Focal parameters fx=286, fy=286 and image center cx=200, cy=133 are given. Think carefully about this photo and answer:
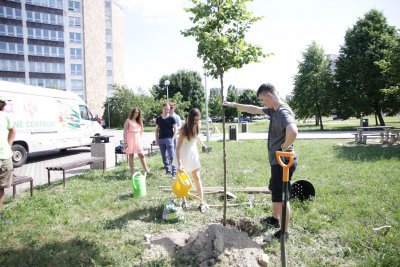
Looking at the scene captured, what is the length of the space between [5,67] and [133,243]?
5337 cm

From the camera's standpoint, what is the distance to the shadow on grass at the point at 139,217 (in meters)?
4.58

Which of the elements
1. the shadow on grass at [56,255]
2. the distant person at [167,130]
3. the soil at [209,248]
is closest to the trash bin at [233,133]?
the distant person at [167,130]

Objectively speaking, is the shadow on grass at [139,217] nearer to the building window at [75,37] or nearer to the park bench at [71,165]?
the park bench at [71,165]

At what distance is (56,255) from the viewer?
365 centimetres

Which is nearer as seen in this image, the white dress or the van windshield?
the white dress

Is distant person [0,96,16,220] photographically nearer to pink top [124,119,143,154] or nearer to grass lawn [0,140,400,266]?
grass lawn [0,140,400,266]

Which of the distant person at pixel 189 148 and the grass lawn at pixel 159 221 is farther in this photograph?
the distant person at pixel 189 148

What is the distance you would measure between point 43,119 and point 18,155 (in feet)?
5.84

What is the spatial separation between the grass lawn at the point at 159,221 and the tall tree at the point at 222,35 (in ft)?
5.41

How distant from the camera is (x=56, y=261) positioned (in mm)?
3512

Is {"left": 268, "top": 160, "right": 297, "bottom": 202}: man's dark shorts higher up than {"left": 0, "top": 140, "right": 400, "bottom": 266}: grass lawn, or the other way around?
{"left": 268, "top": 160, "right": 297, "bottom": 202}: man's dark shorts

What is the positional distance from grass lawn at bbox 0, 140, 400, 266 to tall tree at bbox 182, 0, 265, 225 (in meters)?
1.65

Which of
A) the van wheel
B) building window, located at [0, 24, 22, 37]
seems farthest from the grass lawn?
building window, located at [0, 24, 22, 37]

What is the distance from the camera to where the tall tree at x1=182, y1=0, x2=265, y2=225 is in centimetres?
405
